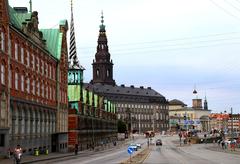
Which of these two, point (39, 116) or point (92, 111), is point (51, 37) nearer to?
point (39, 116)

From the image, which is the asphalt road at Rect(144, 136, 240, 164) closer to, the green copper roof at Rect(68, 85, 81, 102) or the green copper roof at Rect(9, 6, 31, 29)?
the green copper roof at Rect(9, 6, 31, 29)

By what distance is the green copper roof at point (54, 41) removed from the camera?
85.1m

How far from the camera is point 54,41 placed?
85938mm

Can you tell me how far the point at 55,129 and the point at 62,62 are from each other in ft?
38.9

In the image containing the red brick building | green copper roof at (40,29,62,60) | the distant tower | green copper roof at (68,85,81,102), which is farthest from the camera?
→ green copper roof at (68,85,81,102)

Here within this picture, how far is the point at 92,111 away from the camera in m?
121

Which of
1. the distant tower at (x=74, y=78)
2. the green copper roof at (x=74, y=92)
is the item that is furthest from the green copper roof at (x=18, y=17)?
the green copper roof at (x=74, y=92)

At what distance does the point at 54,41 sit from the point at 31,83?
1945 centimetres

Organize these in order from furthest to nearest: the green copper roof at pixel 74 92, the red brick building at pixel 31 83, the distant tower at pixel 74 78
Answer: the green copper roof at pixel 74 92
the distant tower at pixel 74 78
the red brick building at pixel 31 83

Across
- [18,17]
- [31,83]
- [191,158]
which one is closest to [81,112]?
[31,83]

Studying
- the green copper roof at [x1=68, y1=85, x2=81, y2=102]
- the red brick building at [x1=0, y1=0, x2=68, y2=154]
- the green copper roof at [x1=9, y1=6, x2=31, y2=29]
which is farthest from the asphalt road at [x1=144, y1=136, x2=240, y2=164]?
A: the green copper roof at [x1=68, y1=85, x2=81, y2=102]

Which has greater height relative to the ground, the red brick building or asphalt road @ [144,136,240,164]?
the red brick building

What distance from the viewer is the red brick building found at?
55312mm

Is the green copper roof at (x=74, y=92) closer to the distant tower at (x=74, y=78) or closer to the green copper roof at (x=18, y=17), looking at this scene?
the distant tower at (x=74, y=78)
